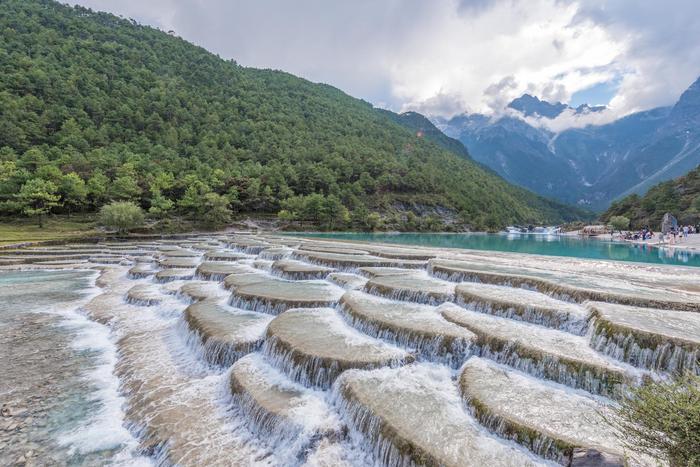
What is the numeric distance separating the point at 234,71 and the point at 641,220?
179m

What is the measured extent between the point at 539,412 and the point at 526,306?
19.0ft

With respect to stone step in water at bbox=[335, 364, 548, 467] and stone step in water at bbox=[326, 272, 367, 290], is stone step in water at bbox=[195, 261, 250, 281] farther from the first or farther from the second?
stone step in water at bbox=[335, 364, 548, 467]

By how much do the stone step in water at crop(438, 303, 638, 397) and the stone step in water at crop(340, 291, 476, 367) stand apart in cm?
66

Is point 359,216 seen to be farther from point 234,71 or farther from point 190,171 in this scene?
point 234,71

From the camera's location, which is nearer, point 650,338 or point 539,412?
point 539,412

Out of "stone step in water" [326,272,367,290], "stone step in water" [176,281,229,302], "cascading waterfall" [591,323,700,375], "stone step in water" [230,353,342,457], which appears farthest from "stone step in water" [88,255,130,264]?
"cascading waterfall" [591,323,700,375]

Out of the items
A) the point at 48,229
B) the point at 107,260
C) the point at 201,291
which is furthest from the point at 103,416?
the point at 48,229

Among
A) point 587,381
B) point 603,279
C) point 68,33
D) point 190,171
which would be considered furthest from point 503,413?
point 68,33

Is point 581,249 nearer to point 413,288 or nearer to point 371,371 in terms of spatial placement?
point 413,288

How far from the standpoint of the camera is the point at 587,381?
8359 millimetres

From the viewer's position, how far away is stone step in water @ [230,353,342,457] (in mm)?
7523

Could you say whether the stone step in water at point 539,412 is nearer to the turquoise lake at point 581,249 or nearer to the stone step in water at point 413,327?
the stone step in water at point 413,327

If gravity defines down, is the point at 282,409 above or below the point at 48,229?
above

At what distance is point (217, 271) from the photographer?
2250 centimetres
